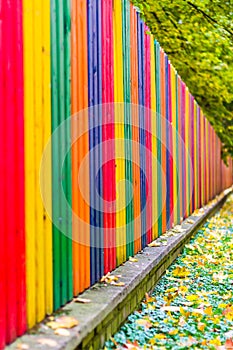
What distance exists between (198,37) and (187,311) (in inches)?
299

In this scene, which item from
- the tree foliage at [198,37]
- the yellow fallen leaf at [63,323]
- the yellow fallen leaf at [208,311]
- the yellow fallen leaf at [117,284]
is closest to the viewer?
the yellow fallen leaf at [63,323]

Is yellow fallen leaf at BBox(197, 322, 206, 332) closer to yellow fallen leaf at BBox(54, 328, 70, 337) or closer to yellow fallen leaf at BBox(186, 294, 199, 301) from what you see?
yellow fallen leaf at BBox(186, 294, 199, 301)

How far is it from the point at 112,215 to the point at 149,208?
158 centimetres

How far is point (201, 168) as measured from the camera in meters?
12.0

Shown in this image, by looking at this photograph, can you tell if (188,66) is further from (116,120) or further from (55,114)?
(55,114)

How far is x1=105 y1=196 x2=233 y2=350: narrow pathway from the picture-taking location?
12.6 ft

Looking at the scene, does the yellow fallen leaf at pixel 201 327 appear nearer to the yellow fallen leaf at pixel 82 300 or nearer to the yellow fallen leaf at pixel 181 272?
the yellow fallen leaf at pixel 82 300

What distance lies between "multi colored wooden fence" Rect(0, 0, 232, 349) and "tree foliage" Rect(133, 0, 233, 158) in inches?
140

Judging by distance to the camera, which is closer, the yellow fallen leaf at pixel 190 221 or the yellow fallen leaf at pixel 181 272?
the yellow fallen leaf at pixel 181 272

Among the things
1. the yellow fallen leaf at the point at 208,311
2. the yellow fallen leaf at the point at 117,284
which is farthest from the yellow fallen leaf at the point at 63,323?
the yellow fallen leaf at the point at 208,311

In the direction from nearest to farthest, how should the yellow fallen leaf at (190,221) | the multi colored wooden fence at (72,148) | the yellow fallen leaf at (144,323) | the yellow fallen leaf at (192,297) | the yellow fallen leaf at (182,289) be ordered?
the multi colored wooden fence at (72,148)
the yellow fallen leaf at (144,323)
the yellow fallen leaf at (192,297)
the yellow fallen leaf at (182,289)
the yellow fallen leaf at (190,221)

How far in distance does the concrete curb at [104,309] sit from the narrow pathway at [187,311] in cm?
10

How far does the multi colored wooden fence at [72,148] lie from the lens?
107 inches

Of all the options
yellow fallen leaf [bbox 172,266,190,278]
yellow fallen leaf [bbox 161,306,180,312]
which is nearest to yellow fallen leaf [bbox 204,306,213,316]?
yellow fallen leaf [bbox 161,306,180,312]
